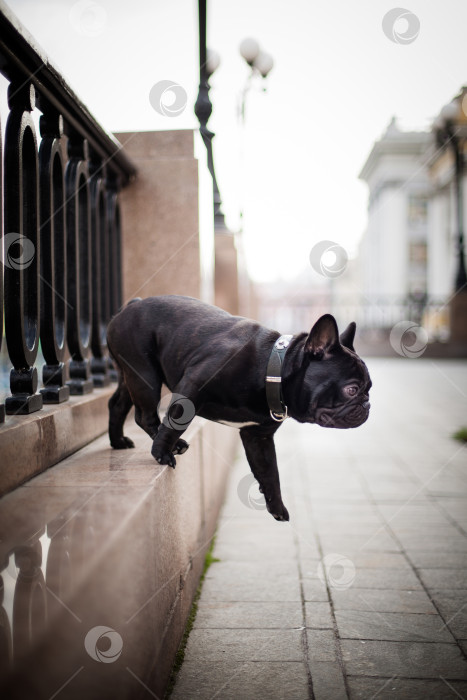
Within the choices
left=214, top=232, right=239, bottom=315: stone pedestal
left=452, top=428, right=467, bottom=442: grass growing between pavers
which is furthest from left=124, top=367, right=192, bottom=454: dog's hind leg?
left=452, top=428, right=467, bottom=442: grass growing between pavers

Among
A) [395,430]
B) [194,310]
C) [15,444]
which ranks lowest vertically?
[395,430]

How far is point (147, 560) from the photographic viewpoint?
5.70 feet

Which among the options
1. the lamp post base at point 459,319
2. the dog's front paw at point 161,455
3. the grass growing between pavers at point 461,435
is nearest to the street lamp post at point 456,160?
the lamp post base at point 459,319

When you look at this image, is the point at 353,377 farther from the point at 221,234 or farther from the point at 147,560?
the point at 221,234

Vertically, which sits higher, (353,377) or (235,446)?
(353,377)

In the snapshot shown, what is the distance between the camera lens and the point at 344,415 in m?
1.94

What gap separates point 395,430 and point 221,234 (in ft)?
11.2

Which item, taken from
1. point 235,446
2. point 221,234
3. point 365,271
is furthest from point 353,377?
point 365,271

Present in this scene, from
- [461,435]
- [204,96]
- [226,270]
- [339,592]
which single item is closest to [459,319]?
[461,435]

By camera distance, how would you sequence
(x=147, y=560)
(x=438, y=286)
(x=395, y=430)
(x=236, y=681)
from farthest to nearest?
(x=438, y=286), (x=395, y=430), (x=236, y=681), (x=147, y=560)

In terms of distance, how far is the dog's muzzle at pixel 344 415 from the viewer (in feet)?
6.36

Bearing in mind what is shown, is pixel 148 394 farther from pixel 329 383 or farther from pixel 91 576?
pixel 91 576

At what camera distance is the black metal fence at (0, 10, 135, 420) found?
215 cm

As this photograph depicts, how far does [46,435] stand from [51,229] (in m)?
0.92
